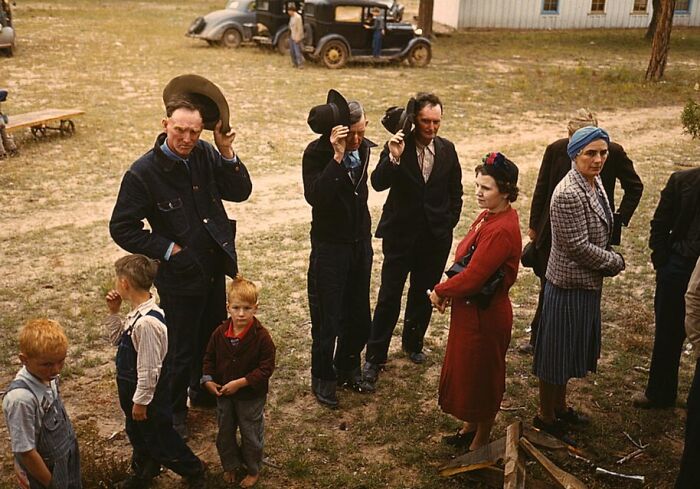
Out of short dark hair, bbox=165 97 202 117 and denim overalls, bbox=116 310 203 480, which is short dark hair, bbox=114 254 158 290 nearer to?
denim overalls, bbox=116 310 203 480

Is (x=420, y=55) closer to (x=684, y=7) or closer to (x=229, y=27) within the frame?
(x=229, y=27)

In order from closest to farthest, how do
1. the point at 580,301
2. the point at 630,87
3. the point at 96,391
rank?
the point at 580,301 < the point at 96,391 < the point at 630,87

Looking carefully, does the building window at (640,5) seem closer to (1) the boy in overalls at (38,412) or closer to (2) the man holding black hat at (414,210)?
(2) the man holding black hat at (414,210)

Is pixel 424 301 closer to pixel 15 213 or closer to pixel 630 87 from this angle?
pixel 15 213

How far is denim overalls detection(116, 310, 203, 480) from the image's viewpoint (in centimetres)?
371

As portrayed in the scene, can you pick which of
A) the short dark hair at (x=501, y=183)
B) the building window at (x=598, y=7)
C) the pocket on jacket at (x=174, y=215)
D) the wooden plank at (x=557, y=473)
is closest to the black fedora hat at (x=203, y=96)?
the pocket on jacket at (x=174, y=215)

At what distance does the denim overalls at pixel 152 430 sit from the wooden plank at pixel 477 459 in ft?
4.43

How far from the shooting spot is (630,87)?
1672cm

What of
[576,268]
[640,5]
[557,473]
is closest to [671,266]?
[576,268]

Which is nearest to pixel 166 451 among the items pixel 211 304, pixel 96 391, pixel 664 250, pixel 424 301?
pixel 211 304

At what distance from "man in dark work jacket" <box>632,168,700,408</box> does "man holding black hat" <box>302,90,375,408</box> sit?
71.2 inches

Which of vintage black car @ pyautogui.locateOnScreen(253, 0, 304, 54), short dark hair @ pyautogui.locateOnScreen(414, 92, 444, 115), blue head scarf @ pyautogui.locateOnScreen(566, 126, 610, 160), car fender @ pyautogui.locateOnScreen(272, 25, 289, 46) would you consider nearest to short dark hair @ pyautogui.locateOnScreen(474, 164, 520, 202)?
blue head scarf @ pyautogui.locateOnScreen(566, 126, 610, 160)

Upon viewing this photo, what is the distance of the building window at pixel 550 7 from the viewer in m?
26.5

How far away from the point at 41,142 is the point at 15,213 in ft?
10.7
